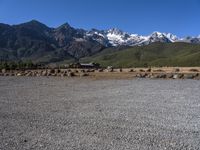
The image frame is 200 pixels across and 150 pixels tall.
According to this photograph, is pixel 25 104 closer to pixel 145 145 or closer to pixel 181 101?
pixel 181 101

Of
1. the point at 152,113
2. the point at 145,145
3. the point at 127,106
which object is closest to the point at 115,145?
the point at 145,145

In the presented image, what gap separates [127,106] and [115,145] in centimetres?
1014

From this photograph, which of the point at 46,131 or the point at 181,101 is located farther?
the point at 181,101

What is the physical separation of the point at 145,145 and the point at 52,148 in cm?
321

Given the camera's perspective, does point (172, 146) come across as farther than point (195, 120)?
No

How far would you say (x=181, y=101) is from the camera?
82.5ft

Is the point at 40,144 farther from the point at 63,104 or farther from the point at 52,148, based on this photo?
the point at 63,104

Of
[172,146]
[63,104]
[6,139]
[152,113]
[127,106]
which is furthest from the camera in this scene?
[63,104]

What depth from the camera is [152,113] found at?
66.2 feet

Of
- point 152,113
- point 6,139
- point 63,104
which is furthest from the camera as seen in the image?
point 63,104

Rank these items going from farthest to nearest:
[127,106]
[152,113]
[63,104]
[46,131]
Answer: [63,104]
[127,106]
[152,113]
[46,131]

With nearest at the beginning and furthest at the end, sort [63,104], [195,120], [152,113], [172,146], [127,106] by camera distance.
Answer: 1. [172,146]
2. [195,120]
3. [152,113]
4. [127,106]
5. [63,104]

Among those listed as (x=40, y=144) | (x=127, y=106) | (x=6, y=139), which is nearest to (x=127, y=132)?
(x=40, y=144)

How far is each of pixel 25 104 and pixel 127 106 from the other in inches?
271
